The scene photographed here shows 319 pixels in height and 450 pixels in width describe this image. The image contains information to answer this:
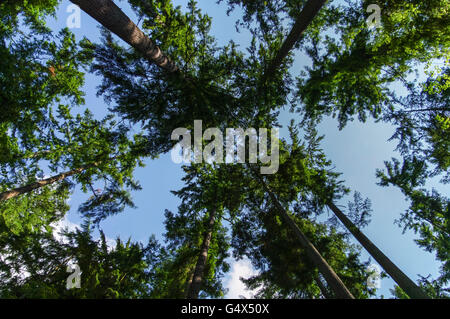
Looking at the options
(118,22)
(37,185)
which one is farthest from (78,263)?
(37,185)

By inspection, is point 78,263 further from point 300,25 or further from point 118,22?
point 300,25

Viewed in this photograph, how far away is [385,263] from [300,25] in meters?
7.97

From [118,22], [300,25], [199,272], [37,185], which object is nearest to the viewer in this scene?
[118,22]

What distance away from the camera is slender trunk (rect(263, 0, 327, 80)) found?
470 cm

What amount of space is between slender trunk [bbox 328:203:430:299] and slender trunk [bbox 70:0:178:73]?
9.03 m

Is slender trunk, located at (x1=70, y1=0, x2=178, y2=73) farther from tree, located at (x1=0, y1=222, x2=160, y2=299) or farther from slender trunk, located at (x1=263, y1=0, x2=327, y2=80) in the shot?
tree, located at (x1=0, y1=222, x2=160, y2=299)

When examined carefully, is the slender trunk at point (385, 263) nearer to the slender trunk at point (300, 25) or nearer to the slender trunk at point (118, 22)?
the slender trunk at point (300, 25)

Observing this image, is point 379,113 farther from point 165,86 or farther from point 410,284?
point 165,86

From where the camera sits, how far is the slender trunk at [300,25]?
470 centimetres

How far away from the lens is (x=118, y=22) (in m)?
4.20

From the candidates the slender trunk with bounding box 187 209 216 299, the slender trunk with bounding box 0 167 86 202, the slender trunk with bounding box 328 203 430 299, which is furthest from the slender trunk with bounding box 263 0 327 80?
the slender trunk with bounding box 0 167 86 202

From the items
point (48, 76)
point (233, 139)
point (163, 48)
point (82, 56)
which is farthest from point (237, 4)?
point (48, 76)

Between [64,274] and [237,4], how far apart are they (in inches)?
383

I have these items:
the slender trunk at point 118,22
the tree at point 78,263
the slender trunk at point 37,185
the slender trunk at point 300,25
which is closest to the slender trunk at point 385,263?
the slender trunk at point 300,25
